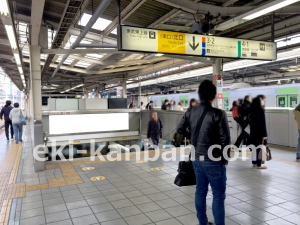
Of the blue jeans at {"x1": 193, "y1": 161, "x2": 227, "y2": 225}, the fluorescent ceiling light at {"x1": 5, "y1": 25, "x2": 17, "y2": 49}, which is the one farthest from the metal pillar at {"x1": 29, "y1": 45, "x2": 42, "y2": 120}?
the blue jeans at {"x1": 193, "y1": 161, "x2": 227, "y2": 225}

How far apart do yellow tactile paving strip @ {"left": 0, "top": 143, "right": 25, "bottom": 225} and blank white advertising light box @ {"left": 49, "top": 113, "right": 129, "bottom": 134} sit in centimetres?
166

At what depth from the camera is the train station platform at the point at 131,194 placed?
3.25 metres

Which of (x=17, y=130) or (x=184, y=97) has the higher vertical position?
(x=184, y=97)

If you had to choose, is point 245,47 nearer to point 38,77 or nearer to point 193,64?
point 38,77

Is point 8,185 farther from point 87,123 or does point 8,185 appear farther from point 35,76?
point 87,123

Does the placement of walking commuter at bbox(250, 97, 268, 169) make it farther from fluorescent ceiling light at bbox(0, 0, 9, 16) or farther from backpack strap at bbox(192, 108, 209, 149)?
fluorescent ceiling light at bbox(0, 0, 9, 16)

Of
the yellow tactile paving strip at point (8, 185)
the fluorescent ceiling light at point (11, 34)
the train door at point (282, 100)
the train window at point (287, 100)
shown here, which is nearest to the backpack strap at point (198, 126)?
the yellow tactile paving strip at point (8, 185)

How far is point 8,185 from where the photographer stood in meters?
4.57

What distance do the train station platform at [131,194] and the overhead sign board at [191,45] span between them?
98.3 inches

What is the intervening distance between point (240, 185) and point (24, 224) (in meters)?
3.50

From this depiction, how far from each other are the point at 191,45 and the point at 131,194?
10.0 ft

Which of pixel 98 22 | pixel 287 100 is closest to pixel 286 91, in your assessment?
pixel 287 100
